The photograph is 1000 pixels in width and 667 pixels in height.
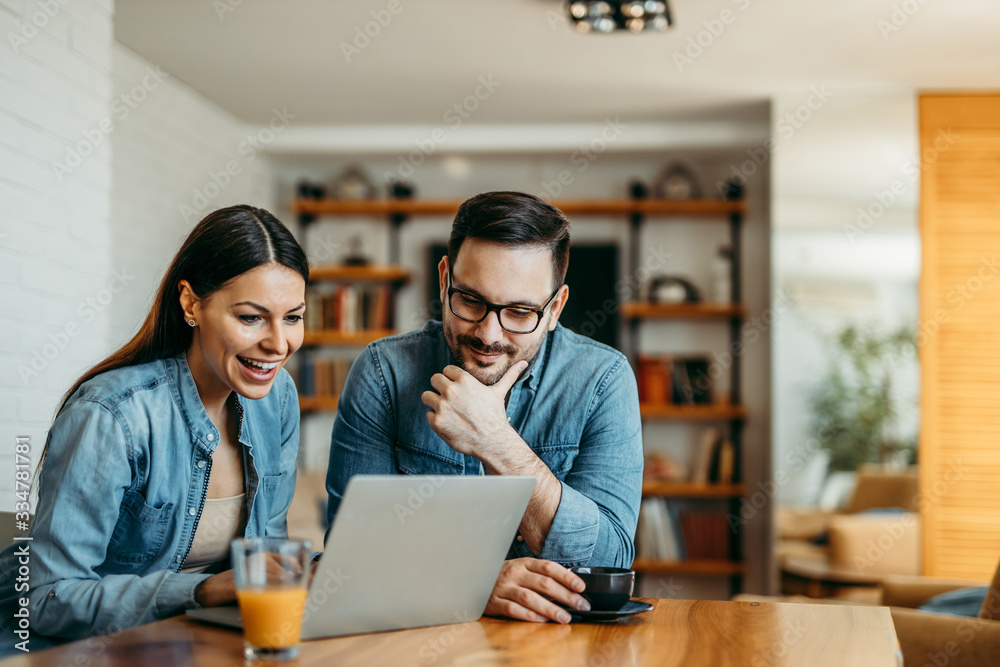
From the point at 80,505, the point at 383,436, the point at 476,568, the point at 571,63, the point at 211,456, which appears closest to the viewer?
the point at 476,568

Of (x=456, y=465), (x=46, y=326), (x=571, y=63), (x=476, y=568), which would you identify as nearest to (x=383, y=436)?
(x=456, y=465)

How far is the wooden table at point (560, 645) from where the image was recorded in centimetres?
95

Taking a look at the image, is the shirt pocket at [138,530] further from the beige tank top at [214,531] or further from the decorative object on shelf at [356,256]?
the decorative object on shelf at [356,256]

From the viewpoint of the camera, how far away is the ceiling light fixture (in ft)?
10.4

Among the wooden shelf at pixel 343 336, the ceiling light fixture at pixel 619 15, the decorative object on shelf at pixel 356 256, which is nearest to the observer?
the ceiling light fixture at pixel 619 15

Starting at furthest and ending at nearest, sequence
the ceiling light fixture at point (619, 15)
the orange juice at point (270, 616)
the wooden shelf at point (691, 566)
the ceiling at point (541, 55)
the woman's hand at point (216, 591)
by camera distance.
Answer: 1. the wooden shelf at point (691, 566)
2. the ceiling at point (541, 55)
3. the ceiling light fixture at point (619, 15)
4. the woman's hand at point (216, 591)
5. the orange juice at point (270, 616)

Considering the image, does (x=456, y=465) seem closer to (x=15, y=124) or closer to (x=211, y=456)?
(x=211, y=456)

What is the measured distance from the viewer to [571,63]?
385cm

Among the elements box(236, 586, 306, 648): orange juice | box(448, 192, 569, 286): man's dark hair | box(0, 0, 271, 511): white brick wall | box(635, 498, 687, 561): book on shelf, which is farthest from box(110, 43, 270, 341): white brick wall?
box(236, 586, 306, 648): orange juice

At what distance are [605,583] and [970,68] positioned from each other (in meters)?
3.58

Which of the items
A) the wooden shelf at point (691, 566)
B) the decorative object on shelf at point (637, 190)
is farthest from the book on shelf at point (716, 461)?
the decorative object on shelf at point (637, 190)

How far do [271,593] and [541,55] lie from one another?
318 cm

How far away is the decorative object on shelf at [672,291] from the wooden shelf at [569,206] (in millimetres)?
372

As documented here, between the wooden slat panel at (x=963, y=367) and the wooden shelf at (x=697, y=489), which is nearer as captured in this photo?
the wooden slat panel at (x=963, y=367)
